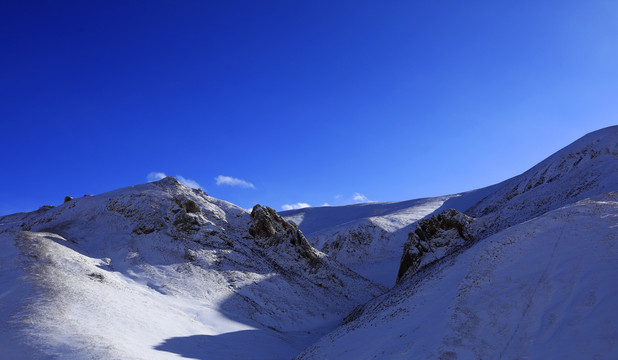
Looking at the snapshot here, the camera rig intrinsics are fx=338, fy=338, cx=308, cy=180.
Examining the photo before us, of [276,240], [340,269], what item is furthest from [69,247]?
[340,269]

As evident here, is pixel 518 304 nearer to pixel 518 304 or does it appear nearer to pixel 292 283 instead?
pixel 518 304

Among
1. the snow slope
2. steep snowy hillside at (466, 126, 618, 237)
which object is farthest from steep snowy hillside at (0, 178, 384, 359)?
steep snowy hillside at (466, 126, 618, 237)

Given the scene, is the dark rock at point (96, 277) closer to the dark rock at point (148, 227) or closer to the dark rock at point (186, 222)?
the dark rock at point (148, 227)

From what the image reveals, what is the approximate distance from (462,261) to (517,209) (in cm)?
2240

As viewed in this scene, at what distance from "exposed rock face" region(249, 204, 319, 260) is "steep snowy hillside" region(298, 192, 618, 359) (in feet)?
106

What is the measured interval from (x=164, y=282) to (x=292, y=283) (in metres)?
16.8

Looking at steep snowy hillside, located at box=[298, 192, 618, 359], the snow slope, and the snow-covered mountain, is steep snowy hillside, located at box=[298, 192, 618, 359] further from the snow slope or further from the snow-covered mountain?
the snow slope

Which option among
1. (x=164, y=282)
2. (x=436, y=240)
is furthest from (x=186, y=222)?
(x=436, y=240)

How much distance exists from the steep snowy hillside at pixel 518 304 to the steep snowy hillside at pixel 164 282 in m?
11.9

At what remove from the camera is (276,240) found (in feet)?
184

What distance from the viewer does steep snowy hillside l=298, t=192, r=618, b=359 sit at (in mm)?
14172

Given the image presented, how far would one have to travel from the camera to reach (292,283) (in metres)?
47.1

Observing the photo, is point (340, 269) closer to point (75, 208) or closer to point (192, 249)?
point (192, 249)

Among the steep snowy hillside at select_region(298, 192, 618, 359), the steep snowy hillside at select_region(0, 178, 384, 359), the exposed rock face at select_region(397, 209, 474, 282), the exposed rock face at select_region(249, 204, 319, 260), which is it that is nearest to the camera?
the steep snowy hillside at select_region(298, 192, 618, 359)
